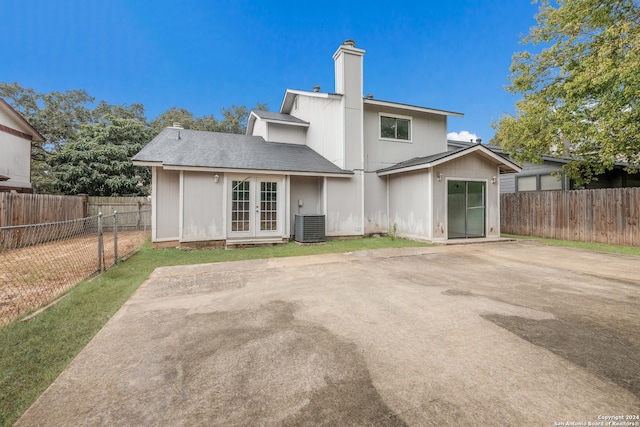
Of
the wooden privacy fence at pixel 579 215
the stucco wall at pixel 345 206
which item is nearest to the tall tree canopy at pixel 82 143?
the stucco wall at pixel 345 206

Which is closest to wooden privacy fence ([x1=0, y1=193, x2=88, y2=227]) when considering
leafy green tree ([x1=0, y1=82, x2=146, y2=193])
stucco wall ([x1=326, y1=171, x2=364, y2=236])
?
stucco wall ([x1=326, y1=171, x2=364, y2=236])

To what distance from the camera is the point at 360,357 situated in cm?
217

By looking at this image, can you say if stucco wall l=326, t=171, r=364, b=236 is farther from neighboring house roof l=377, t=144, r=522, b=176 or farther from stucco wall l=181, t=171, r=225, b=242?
stucco wall l=181, t=171, r=225, b=242

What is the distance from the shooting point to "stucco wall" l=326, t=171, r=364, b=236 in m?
9.51

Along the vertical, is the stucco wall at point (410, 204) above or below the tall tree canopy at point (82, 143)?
below

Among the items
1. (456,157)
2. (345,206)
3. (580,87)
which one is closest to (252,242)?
(345,206)

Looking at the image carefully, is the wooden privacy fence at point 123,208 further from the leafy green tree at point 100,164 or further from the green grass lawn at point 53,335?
the green grass lawn at point 53,335

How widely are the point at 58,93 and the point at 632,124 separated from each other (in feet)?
115

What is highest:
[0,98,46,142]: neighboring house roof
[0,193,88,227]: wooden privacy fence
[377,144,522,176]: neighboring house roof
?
[0,98,46,142]: neighboring house roof

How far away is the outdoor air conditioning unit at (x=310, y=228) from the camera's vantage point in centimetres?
875

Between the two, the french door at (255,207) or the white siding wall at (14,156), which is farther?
the white siding wall at (14,156)

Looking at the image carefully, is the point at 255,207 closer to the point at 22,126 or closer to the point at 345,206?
the point at 345,206

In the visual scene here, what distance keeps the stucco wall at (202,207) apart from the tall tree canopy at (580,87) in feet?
39.4

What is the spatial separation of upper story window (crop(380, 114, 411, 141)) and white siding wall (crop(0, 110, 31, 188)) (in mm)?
16576
